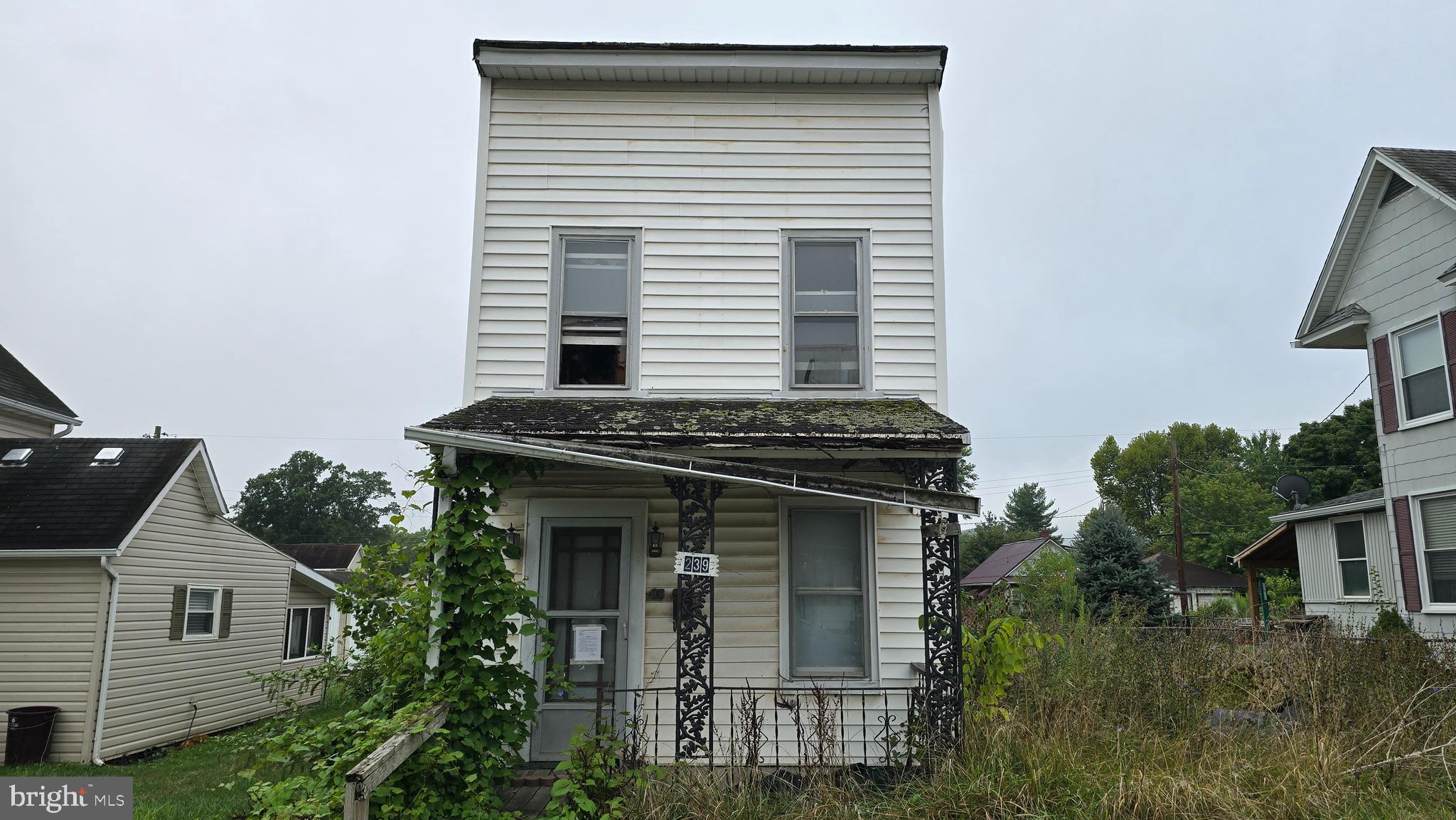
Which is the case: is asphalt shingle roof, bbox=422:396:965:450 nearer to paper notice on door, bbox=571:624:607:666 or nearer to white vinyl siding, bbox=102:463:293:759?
paper notice on door, bbox=571:624:607:666

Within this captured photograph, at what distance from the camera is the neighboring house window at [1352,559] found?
1555cm

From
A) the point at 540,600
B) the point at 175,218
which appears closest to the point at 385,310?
the point at 175,218

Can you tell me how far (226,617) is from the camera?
50.8 ft

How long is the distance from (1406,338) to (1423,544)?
3.16 meters

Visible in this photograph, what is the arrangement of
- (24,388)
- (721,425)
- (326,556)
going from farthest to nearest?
(326,556) < (24,388) < (721,425)

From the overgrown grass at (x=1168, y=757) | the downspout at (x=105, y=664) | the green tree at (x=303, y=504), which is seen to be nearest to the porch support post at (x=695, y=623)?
the overgrown grass at (x=1168, y=757)

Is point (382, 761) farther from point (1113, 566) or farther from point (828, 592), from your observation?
point (1113, 566)

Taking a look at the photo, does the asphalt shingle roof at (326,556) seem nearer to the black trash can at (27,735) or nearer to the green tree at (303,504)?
the black trash can at (27,735)

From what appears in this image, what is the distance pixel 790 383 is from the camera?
319 inches

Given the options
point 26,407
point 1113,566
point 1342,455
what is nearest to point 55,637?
point 26,407

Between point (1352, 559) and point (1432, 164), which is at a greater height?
point (1432, 164)

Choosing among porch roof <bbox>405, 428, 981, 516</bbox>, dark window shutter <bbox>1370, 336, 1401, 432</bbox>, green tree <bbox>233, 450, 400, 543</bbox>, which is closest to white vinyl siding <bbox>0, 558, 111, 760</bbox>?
porch roof <bbox>405, 428, 981, 516</bbox>

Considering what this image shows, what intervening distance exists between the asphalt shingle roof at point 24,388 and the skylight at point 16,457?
9.57 feet

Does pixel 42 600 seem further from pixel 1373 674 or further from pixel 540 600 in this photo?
pixel 1373 674
